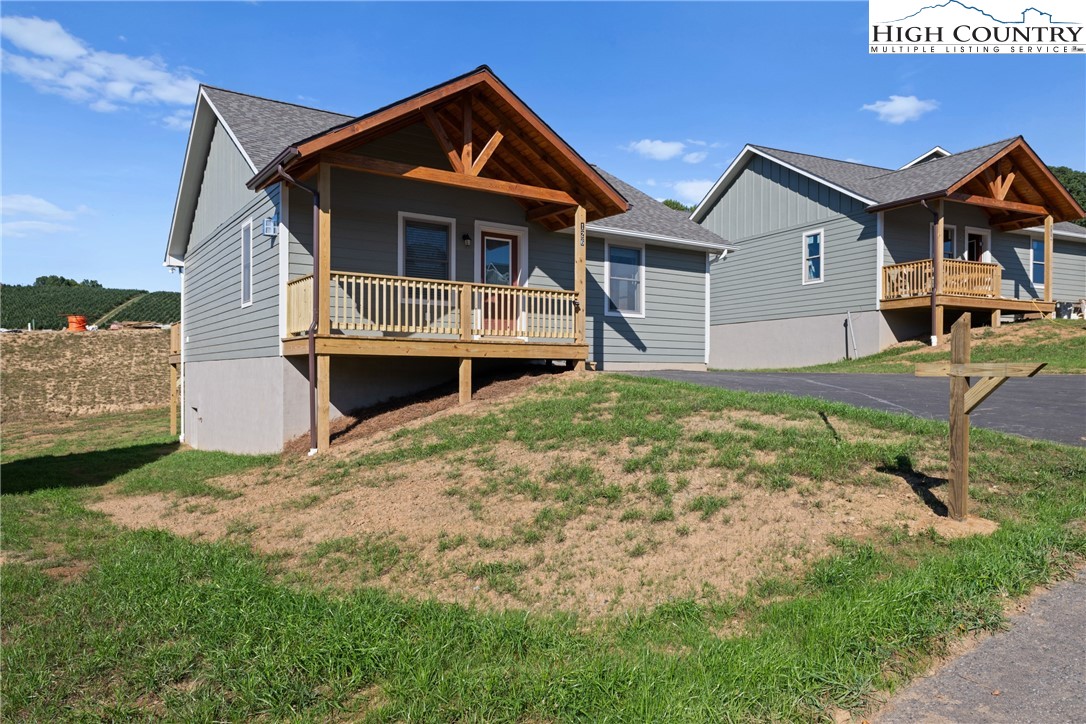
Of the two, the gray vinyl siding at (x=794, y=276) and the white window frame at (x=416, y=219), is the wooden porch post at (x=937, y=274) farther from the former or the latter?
the white window frame at (x=416, y=219)

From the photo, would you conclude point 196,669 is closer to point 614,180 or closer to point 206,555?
point 206,555

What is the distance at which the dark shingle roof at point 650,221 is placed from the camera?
55.3ft

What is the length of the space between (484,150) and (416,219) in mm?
2444

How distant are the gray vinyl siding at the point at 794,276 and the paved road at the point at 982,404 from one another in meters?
7.40

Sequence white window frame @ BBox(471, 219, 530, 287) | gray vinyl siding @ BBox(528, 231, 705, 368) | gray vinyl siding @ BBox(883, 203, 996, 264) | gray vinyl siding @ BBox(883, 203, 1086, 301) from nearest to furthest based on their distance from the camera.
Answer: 1. white window frame @ BBox(471, 219, 530, 287)
2. gray vinyl siding @ BBox(528, 231, 705, 368)
3. gray vinyl siding @ BBox(883, 203, 996, 264)
4. gray vinyl siding @ BBox(883, 203, 1086, 301)

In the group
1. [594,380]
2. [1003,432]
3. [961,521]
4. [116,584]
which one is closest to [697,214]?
[594,380]

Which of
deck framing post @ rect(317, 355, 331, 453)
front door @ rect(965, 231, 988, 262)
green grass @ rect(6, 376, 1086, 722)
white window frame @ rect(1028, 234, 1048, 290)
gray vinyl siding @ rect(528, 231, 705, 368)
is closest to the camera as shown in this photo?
green grass @ rect(6, 376, 1086, 722)

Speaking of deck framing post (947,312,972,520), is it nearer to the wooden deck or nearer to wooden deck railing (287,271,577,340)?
wooden deck railing (287,271,577,340)

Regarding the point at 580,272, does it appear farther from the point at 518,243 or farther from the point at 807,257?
the point at 807,257

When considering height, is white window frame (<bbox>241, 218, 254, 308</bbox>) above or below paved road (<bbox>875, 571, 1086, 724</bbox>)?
above

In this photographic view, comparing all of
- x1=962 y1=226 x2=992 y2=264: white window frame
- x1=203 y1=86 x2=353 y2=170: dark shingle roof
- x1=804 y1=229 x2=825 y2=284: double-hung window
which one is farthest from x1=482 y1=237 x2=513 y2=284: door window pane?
x1=962 y1=226 x2=992 y2=264: white window frame

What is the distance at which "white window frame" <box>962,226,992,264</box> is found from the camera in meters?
23.2

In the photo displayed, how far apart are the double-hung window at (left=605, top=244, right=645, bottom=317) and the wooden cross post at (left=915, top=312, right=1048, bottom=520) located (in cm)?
1111

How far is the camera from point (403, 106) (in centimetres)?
1132
